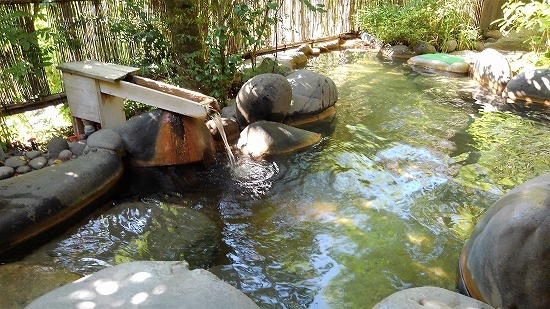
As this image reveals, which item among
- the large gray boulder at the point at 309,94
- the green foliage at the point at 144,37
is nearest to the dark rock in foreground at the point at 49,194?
the green foliage at the point at 144,37

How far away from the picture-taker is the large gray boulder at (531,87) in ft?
23.6

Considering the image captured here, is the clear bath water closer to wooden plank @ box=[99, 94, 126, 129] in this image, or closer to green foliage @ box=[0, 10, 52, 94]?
wooden plank @ box=[99, 94, 126, 129]

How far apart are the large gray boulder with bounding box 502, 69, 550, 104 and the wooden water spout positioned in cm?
553

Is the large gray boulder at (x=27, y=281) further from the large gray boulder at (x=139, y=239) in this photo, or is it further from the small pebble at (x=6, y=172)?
the small pebble at (x=6, y=172)

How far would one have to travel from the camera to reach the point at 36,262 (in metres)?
3.19

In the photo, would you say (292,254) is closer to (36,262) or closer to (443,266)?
(443,266)

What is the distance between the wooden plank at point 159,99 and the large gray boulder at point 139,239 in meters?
1.03

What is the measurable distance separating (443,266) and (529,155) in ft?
9.17

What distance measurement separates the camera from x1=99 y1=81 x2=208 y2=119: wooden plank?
4.45 m

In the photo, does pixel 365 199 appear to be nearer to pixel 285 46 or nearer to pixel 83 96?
pixel 83 96

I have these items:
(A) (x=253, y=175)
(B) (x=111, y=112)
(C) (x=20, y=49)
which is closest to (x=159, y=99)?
(B) (x=111, y=112)

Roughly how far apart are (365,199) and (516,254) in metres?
1.88

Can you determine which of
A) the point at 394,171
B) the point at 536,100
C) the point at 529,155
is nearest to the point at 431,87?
the point at 536,100

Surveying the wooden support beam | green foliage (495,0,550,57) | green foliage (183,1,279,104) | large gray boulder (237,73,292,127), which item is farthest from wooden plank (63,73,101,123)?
green foliage (495,0,550,57)
